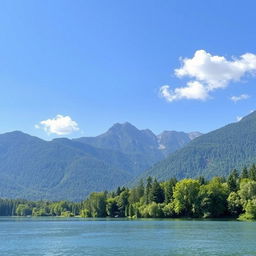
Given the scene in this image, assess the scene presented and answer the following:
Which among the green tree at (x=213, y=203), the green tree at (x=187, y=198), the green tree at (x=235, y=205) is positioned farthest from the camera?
the green tree at (x=187, y=198)

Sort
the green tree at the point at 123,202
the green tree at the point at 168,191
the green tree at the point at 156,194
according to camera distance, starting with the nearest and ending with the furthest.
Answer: the green tree at the point at 168,191
the green tree at the point at 156,194
the green tree at the point at 123,202

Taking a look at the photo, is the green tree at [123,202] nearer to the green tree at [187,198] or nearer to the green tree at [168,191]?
the green tree at [168,191]

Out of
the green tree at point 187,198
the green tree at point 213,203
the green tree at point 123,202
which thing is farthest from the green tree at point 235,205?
the green tree at point 123,202

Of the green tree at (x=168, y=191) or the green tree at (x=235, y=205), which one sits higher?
the green tree at (x=168, y=191)

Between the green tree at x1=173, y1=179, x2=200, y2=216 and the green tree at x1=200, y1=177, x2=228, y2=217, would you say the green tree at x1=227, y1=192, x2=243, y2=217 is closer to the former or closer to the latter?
the green tree at x1=200, y1=177, x2=228, y2=217

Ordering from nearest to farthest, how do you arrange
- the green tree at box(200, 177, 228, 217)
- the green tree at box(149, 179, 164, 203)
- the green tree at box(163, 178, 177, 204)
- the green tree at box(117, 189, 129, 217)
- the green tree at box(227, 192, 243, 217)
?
the green tree at box(227, 192, 243, 217) < the green tree at box(200, 177, 228, 217) < the green tree at box(163, 178, 177, 204) < the green tree at box(149, 179, 164, 203) < the green tree at box(117, 189, 129, 217)

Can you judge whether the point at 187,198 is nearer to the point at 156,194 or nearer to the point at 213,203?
Result: the point at 213,203

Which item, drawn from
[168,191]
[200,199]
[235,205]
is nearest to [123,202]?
[168,191]

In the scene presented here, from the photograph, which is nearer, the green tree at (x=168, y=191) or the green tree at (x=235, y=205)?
the green tree at (x=235, y=205)

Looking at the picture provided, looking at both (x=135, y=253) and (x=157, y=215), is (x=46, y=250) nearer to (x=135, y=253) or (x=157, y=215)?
(x=135, y=253)

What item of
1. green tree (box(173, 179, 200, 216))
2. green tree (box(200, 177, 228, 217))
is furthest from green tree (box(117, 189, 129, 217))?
green tree (box(200, 177, 228, 217))

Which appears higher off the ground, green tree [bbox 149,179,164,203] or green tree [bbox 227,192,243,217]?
green tree [bbox 149,179,164,203]

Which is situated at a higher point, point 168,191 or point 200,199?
point 168,191

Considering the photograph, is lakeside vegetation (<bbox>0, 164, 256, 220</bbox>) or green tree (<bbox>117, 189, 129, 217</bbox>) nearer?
lakeside vegetation (<bbox>0, 164, 256, 220</bbox>)
